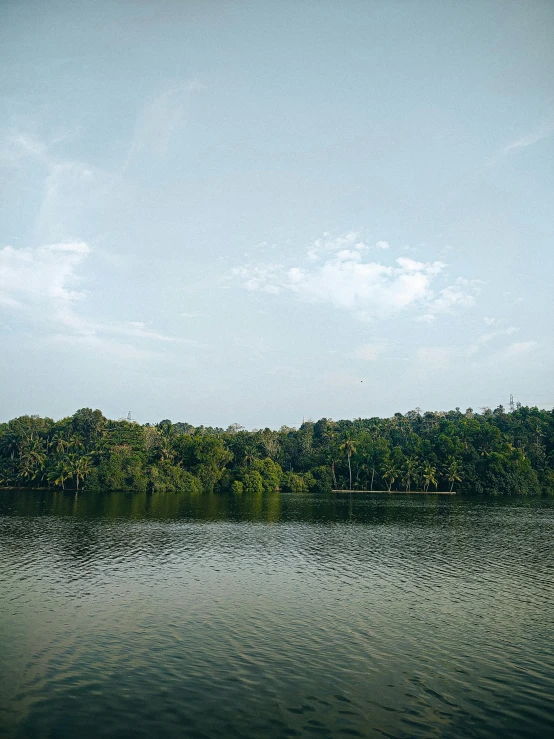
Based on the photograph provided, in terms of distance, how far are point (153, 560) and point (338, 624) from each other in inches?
857

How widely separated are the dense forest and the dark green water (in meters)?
79.8

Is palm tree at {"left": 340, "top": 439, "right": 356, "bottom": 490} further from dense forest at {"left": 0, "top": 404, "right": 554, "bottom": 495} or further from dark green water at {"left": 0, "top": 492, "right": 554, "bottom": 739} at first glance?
dark green water at {"left": 0, "top": 492, "right": 554, "bottom": 739}

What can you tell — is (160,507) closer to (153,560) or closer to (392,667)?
(153,560)

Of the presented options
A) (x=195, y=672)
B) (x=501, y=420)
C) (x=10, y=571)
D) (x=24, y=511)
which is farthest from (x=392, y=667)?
(x=501, y=420)

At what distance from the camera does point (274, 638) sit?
24.2 meters

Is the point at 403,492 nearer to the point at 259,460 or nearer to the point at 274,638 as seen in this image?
the point at 259,460

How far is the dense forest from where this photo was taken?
429 feet

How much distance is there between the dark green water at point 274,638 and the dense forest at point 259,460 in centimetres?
7976

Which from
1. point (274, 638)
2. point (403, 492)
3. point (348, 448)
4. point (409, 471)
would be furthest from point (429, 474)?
point (274, 638)

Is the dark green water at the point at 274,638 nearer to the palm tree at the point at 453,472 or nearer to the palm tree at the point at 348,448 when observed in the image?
the palm tree at the point at 453,472

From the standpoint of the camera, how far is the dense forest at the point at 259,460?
130625 mm

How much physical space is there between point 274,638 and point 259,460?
12131 cm

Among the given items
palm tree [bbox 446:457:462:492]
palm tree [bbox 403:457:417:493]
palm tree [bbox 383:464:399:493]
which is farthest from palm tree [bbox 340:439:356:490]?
palm tree [bbox 446:457:462:492]

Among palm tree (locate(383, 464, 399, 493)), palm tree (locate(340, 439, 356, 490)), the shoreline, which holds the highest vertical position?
palm tree (locate(340, 439, 356, 490))
